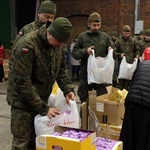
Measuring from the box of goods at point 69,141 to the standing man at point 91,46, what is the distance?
2310 mm

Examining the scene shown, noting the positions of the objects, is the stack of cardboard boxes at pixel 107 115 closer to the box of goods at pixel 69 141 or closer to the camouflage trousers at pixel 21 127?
the camouflage trousers at pixel 21 127

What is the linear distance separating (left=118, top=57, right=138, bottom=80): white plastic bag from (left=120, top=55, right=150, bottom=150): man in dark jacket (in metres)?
3.52

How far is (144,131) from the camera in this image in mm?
2125

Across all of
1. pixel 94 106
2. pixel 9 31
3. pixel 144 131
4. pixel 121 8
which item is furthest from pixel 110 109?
pixel 9 31

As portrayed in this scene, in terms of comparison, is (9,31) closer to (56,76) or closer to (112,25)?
(112,25)

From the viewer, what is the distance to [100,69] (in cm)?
434

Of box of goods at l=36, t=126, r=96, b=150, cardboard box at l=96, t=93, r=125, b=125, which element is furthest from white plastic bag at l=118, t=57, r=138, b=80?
box of goods at l=36, t=126, r=96, b=150

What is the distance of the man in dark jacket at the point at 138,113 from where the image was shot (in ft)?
6.93

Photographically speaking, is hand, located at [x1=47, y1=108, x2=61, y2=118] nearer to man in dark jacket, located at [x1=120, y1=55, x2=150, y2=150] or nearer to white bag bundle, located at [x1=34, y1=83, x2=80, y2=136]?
white bag bundle, located at [x1=34, y1=83, x2=80, y2=136]

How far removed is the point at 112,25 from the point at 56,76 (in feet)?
28.8

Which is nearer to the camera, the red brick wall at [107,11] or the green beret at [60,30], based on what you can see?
the green beret at [60,30]

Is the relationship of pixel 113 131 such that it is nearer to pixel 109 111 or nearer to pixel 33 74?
pixel 109 111

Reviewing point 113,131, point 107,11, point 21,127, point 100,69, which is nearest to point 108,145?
point 21,127

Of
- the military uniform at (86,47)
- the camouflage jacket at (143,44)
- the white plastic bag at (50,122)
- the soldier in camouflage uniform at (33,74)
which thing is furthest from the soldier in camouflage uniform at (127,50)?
the white plastic bag at (50,122)
